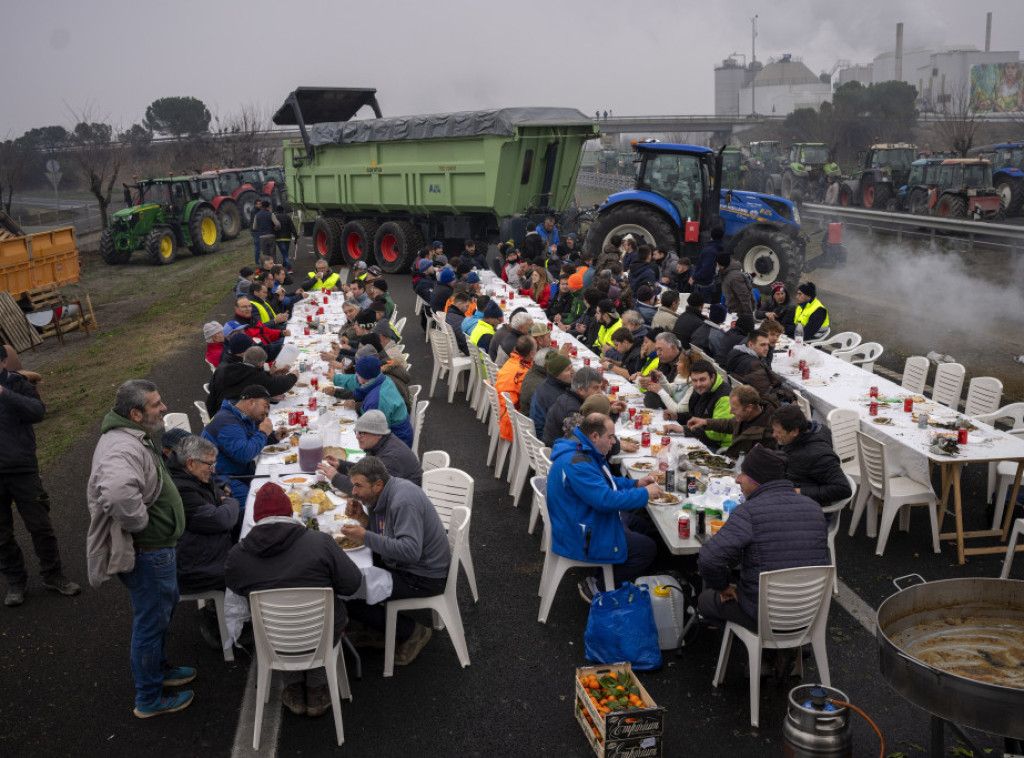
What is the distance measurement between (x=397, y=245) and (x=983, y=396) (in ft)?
49.2

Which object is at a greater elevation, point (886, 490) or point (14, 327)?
point (14, 327)

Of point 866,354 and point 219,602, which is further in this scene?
point 866,354

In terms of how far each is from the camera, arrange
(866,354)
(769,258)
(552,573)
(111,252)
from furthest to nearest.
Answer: (111,252) < (769,258) < (866,354) < (552,573)

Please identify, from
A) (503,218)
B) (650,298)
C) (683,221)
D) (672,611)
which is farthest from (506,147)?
(672,611)

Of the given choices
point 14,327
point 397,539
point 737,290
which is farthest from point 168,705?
point 14,327

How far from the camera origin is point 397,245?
20953 millimetres

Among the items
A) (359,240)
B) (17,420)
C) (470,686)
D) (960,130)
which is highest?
(960,130)

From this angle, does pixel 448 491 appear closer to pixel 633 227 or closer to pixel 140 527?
pixel 140 527

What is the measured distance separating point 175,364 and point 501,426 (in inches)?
310

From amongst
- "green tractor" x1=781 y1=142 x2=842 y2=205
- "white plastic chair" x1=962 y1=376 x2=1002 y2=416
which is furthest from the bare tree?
"white plastic chair" x1=962 y1=376 x2=1002 y2=416

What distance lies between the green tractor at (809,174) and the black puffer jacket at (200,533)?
3453 cm

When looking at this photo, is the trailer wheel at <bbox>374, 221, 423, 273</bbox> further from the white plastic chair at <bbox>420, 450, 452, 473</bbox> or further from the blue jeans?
the blue jeans

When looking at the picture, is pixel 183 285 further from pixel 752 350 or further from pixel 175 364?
pixel 752 350

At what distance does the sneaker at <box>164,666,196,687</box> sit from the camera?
5.62 meters
